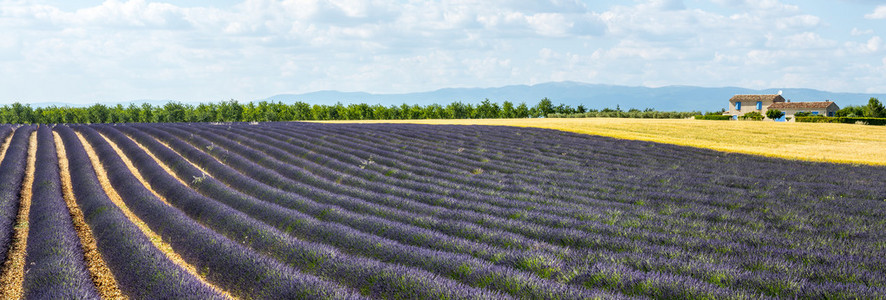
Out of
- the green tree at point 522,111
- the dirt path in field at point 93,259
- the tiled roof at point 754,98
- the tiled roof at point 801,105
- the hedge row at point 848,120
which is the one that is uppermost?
the tiled roof at point 754,98

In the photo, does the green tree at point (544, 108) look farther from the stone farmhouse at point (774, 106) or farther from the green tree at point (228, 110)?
the green tree at point (228, 110)

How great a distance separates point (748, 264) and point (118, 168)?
42.5 ft

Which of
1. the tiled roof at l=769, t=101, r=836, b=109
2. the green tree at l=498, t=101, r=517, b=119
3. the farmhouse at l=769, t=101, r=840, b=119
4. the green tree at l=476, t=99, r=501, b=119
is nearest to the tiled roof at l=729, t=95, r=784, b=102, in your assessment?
the tiled roof at l=769, t=101, r=836, b=109

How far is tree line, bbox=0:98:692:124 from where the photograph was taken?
5803 cm

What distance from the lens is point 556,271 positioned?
4809mm

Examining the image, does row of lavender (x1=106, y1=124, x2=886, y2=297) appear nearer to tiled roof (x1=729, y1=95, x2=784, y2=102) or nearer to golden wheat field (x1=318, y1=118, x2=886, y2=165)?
golden wheat field (x1=318, y1=118, x2=886, y2=165)

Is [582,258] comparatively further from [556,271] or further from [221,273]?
[221,273]

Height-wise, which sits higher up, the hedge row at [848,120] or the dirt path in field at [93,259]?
the hedge row at [848,120]

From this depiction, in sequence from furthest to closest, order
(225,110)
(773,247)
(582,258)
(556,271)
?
(225,110), (773,247), (582,258), (556,271)

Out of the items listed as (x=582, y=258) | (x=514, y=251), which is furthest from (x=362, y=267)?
(x=582, y=258)

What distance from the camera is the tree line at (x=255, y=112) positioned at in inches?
2284

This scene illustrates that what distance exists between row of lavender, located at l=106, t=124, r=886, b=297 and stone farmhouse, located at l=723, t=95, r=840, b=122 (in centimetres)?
6461

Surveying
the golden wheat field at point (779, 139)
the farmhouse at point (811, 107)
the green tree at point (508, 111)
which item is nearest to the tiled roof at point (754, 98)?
the farmhouse at point (811, 107)

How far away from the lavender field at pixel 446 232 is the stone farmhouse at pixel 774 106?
217 ft
